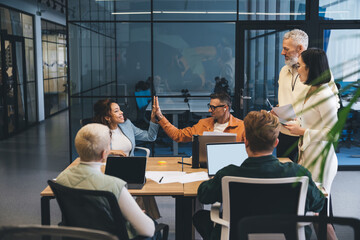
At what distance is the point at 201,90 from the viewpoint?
6.91 m

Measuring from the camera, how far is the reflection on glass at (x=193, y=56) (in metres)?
6.71

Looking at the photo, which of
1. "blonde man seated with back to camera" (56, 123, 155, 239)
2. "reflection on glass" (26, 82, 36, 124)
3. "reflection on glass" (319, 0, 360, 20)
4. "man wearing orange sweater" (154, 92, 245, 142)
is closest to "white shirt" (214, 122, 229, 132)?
"man wearing orange sweater" (154, 92, 245, 142)

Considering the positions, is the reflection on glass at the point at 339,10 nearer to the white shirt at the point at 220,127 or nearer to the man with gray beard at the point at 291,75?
the man with gray beard at the point at 291,75

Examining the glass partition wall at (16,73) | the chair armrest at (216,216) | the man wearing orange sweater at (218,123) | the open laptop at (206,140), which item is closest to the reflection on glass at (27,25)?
the glass partition wall at (16,73)

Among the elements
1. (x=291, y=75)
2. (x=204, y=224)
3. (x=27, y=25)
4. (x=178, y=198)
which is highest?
(x=27, y=25)

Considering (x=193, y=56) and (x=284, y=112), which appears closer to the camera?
(x=284, y=112)

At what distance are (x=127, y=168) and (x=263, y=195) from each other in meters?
1.24

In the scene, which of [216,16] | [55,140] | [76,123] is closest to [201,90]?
[216,16]

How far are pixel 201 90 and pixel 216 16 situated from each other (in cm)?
116

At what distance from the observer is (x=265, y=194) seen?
2.23 m

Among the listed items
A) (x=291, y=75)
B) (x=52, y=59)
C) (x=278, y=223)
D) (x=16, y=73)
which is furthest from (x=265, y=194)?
(x=52, y=59)

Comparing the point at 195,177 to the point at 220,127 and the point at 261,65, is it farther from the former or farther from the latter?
the point at 261,65

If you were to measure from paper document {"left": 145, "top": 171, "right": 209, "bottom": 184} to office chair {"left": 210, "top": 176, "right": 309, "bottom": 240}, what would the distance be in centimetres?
94

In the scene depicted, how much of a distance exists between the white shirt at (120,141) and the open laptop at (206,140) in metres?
0.84
